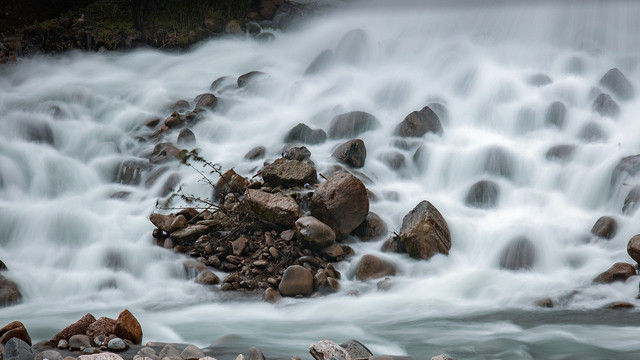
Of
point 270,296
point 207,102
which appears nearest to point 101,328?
point 270,296

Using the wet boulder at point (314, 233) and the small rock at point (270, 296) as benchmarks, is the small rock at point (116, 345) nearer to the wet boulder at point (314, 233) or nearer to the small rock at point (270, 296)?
the small rock at point (270, 296)

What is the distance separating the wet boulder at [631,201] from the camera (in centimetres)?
537

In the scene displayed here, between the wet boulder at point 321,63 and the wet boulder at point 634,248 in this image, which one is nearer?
the wet boulder at point 634,248

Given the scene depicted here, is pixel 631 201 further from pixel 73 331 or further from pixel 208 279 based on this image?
pixel 73 331

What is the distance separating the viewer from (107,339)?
317 centimetres

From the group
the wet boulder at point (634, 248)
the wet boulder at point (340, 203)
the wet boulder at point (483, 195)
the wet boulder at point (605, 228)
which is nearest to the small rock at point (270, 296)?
the wet boulder at point (340, 203)

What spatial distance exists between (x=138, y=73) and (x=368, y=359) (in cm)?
848

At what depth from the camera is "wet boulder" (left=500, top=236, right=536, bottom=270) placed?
4.98 metres

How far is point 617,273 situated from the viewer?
4438 mm

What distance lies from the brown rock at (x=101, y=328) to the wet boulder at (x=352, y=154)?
3.68 metres

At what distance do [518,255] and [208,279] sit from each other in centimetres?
270

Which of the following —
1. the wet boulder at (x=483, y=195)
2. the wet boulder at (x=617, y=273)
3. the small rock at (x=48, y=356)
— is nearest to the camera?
the small rock at (x=48, y=356)

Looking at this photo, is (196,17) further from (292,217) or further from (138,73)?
(292,217)

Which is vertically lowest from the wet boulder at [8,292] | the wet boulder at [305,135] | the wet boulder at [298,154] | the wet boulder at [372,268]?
the wet boulder at [8,292]
